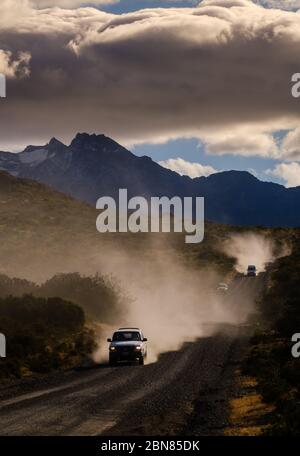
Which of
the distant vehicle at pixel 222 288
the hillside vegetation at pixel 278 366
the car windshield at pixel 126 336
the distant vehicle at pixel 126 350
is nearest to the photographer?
the hillside vegetation at pixel 278 366

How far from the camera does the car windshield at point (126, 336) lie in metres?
37.7

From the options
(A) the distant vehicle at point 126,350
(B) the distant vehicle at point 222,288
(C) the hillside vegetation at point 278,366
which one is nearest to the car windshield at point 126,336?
(A) the distant vehicle at point 126,350

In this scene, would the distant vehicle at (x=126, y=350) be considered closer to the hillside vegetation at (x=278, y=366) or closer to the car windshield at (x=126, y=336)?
the car windshield at (x=126, y=336)

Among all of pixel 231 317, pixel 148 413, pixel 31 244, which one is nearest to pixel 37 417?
pixel 148 413

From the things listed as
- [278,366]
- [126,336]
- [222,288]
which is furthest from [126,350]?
[222,288]

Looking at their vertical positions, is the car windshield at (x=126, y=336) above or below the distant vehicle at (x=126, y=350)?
above

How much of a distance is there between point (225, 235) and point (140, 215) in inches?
739

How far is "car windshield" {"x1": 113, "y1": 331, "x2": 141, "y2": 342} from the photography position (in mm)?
37656

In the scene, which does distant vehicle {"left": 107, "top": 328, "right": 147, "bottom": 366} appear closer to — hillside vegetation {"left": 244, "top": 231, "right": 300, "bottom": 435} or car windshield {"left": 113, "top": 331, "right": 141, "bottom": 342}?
car windshield {"left": 113, "top": 331, "right": 141, "bottom": 342}

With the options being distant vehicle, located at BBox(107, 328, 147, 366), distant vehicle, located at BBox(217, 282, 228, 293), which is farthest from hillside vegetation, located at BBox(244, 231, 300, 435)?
distant vehicle, located at BBox(217, 282, 228, 293)

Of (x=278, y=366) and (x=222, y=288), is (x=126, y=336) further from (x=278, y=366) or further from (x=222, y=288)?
(x=222, y=288)

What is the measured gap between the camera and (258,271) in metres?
114

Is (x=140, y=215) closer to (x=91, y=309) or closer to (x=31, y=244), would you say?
(x=31, y=244)

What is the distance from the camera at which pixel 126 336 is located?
3791 centimetres
